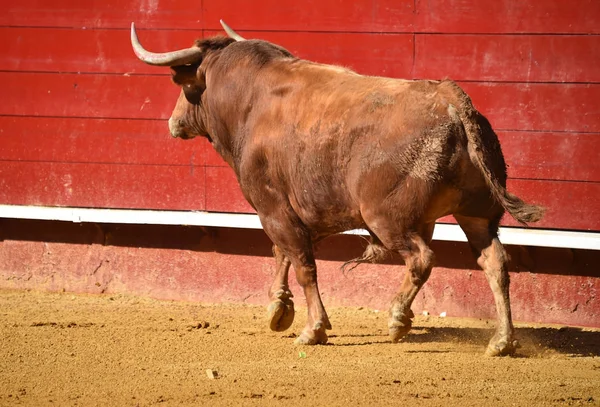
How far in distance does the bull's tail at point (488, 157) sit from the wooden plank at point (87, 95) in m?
3.07

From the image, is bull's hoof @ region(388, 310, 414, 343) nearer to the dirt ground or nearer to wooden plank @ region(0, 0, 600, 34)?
the dirt ground

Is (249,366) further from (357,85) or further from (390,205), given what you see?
(357,85)

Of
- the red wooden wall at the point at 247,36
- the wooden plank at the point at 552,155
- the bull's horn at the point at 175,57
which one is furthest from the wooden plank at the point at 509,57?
the bull's horn at the point at 175,57

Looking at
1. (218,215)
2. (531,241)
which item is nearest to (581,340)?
(531,241)

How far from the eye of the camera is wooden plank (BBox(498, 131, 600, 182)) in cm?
670

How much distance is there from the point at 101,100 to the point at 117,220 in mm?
968

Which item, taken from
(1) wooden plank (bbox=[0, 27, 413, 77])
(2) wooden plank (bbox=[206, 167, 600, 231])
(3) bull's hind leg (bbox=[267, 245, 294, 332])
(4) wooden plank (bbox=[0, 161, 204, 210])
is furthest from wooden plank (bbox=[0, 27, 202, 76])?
(2) wooden plank (bbox=[206, 167, 600, 231])

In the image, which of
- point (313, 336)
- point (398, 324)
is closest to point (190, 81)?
point (313, 336)

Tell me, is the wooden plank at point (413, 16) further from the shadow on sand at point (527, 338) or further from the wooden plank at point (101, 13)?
the shadow on sand at point (527, 338)

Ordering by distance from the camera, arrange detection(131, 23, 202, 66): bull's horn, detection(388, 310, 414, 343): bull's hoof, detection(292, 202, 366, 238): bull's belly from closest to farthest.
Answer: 1. detection(388, 310, 414, 343): bull's hoof
2. detection(292, 202, 366, 238): bull's belly
3. detection(131, 23, 202, 66): bull's horn

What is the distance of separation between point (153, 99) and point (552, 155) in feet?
9.91

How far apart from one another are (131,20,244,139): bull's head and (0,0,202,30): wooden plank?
0.86m

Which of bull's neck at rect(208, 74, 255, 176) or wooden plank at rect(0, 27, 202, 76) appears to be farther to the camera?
wooden plank at rect(0, 27, 202, 76)

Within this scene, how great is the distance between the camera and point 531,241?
6.64m
